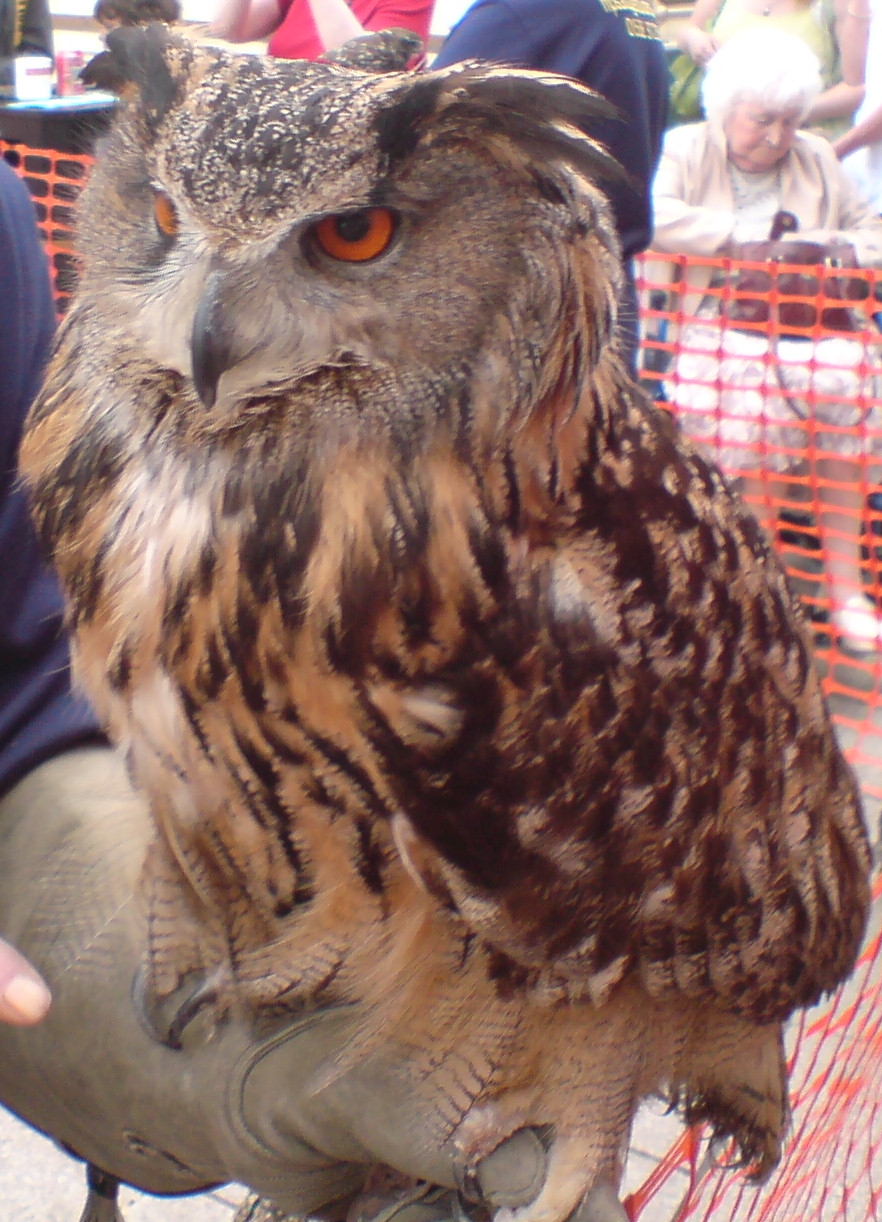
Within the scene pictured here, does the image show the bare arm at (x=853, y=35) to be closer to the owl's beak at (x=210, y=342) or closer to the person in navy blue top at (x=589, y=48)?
the person in navy blue top at (x=589, y=48)

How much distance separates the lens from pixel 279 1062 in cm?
113

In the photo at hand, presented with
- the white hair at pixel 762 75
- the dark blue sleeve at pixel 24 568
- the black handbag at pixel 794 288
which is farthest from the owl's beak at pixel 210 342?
the white hair at pixel 762 75

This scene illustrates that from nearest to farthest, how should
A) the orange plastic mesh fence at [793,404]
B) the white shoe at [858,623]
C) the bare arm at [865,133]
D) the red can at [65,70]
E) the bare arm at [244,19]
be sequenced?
the bare arm at [244,19] < the orange plastic mesh fence at [793,404] < the white shoe at [858,623] < the bare arm at [865,133] < the red can at [65,70]

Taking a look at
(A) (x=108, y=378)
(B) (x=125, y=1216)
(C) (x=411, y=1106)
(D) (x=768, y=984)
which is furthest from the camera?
(B) (x=125, y=1216)

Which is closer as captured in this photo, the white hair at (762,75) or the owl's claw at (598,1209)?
the owl's claw at (598,1209)

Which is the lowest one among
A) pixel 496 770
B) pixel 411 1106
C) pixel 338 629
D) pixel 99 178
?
pixel 411 1106

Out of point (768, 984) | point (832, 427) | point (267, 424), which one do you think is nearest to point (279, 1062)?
point (768, 984)

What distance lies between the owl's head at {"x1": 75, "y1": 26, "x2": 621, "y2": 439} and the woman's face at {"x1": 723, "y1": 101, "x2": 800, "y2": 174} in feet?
8.14

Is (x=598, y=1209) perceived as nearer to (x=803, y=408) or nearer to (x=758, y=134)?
(x=803, y=408)

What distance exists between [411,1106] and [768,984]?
39 cm

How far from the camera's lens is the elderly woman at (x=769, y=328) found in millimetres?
2791

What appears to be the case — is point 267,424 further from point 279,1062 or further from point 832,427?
point 832,427

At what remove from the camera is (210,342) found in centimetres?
82

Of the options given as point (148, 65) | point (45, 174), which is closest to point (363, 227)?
point (148, 65)
